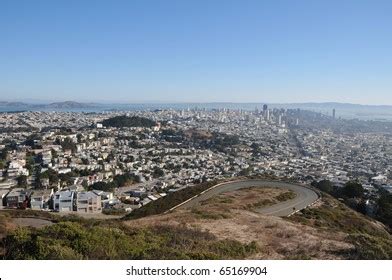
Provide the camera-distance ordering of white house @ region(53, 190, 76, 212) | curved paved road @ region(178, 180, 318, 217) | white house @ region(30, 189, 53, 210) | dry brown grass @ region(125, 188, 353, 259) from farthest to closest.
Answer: white house @ region(30, 189, 53, 210), white house @ region(53, 190, 76, 212), curved paved road @ region(178, 180, 318, 217), dry brown grass @ region(125, 188, 353, 259)

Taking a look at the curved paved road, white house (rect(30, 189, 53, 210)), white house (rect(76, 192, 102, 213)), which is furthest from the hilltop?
white house (rect(30, 189, 53, 210))

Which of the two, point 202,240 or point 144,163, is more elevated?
point 202,240

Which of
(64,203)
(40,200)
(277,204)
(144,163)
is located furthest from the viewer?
(144,163)

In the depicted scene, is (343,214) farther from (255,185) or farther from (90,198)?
(90,198)

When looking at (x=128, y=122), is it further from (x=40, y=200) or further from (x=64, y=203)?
→ (x=64, y=203)

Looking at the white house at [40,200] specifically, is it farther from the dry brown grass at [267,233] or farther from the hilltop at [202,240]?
the hilltop at [202,240]

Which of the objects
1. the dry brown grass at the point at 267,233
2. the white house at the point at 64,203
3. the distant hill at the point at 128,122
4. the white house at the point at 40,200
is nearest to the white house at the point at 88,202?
the white house at the point at 64,203

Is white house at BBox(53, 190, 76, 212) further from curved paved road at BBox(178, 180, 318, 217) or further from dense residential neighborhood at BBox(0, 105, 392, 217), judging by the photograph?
curved paved road at BBox(178, 180, 318, 217)

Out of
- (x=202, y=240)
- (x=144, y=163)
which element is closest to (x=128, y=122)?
(x=144, y=163)

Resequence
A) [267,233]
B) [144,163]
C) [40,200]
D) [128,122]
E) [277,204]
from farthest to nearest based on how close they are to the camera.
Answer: [128,122], [144,163], [40,200], [277,204], [267,233]

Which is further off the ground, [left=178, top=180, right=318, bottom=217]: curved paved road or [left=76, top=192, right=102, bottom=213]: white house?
[left=178, top=180, right=318, bottom=217]: curved paved road
